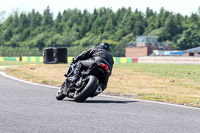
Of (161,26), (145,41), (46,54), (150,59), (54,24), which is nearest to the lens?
(46,54)

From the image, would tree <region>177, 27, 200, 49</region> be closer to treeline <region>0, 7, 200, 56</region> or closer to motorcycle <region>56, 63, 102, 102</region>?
treeline <region>0, 7, 200, 56</region>

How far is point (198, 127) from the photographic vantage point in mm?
7090

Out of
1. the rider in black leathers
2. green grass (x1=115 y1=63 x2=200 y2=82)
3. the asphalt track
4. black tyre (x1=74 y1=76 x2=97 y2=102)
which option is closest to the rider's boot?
the rider in black leathers

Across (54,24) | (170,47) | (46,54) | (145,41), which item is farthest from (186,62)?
(54,24)

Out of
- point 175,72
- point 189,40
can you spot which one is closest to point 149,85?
point 175,72

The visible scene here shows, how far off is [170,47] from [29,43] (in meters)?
59.6

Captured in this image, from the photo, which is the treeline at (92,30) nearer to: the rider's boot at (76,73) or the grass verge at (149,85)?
the grass verge at (149,85)

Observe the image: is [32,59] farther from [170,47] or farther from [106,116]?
[106,116]

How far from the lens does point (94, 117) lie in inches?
313

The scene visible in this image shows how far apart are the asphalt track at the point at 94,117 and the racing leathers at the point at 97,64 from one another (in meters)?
0.78

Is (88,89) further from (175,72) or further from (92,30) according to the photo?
(92,30)

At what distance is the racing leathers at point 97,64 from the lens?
1055 centimetres

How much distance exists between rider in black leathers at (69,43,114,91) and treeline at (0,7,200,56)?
10812 cm

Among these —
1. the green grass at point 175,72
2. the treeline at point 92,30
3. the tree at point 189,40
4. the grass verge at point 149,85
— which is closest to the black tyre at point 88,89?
the grass verge at point 149,85
